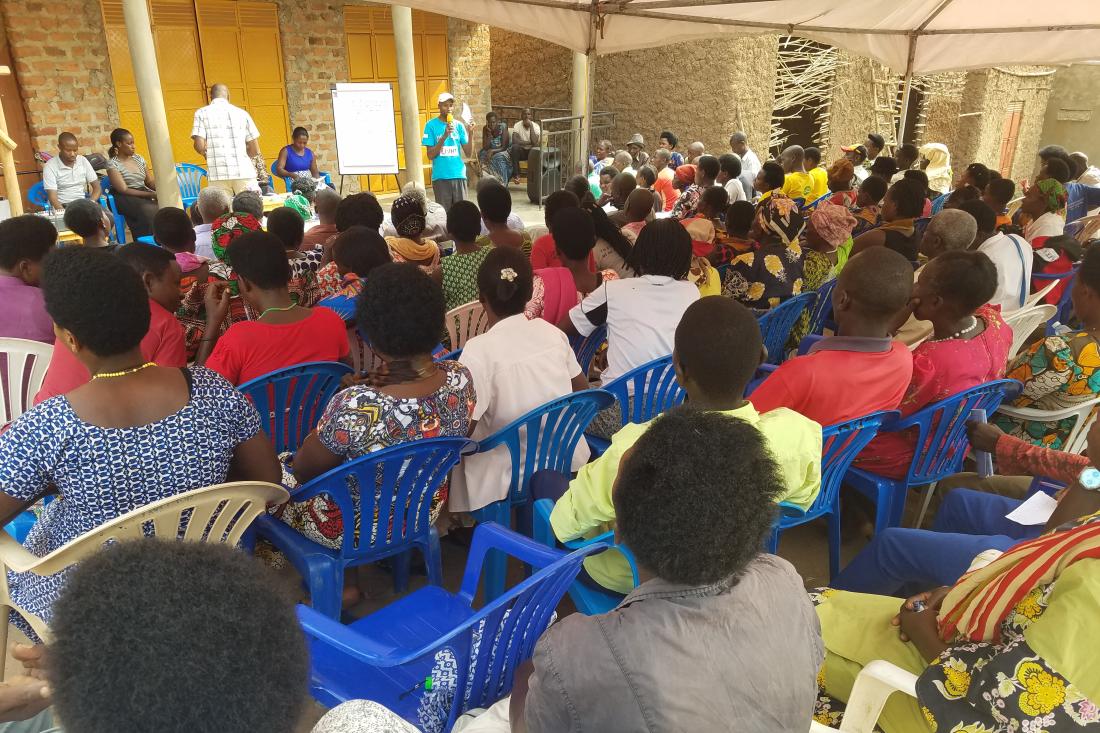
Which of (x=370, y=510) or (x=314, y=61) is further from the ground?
(x=314, y=61)

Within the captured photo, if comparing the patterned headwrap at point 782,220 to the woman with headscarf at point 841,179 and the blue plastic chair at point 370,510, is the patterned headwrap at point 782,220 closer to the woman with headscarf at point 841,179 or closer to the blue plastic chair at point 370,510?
the woman with headscarf at point 841,179

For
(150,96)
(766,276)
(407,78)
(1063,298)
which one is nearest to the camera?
(766,276)

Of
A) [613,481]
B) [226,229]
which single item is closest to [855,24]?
[226,229]

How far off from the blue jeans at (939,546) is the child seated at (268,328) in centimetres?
217

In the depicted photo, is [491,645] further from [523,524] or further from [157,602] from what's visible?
[523,524]

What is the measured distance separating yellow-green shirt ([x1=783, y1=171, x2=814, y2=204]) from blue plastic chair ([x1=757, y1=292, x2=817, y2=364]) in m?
4.28

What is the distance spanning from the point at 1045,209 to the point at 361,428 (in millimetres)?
5894

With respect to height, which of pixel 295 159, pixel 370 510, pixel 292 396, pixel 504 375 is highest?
pixel 295 159

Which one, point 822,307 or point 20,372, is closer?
point 20,372

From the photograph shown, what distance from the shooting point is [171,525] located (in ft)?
5.80

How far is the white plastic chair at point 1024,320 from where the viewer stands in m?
3.56

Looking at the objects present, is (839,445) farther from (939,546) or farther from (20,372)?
(20,372)

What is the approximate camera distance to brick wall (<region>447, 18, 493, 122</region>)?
12.4 meters

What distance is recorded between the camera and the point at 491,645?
1635 mm
